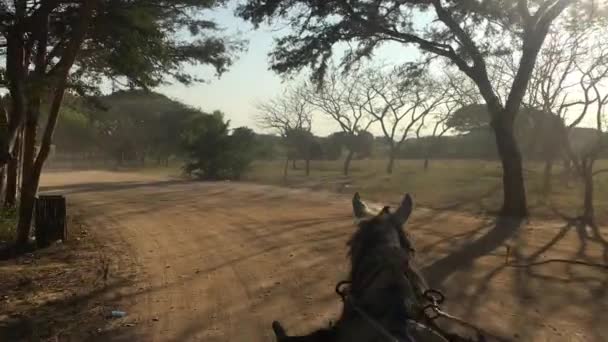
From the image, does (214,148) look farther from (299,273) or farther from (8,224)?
(299,273)

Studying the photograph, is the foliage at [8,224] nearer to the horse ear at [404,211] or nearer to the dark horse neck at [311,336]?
the dark horse neck at [311,336]

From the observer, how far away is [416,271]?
2664 millimetres

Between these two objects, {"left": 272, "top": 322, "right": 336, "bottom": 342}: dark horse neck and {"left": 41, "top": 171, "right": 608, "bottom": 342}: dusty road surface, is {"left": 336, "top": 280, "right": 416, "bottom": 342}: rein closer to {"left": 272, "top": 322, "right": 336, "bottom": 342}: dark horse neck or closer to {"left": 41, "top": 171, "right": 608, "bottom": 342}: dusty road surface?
{"left": 272, "top": 322, "right": 336, "bottom": 342}: dark horse neck

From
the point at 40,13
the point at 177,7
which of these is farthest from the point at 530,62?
the point at 40,13

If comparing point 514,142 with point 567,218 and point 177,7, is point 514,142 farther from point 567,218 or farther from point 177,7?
point 177,7

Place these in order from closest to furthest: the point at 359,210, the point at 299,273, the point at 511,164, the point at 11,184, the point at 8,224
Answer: the point at 359,210 < the point at 299,273 < the point at 8,224 < the point at 11,184 < the point at 511,164

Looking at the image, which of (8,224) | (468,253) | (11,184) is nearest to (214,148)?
(11,184)

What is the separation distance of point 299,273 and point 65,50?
656cm

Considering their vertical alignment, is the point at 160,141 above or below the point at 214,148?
above

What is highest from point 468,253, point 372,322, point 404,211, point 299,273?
point 404,211

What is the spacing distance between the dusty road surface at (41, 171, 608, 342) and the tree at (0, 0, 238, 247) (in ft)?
8.39

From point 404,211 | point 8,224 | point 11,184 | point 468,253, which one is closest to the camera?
point 404,211

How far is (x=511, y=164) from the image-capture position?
1589 cm

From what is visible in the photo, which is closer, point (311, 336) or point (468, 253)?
point (311, 336)
